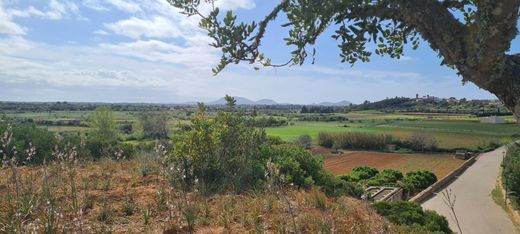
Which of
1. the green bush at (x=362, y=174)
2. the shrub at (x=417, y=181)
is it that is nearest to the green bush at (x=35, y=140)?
the shrub at (x=417, y=181)

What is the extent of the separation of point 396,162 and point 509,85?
205 feet

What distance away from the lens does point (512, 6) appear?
224cm

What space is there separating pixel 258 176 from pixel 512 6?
7007 millimetres

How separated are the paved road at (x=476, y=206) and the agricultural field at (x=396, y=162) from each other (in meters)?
6.96

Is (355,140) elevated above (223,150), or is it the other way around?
(223,150)

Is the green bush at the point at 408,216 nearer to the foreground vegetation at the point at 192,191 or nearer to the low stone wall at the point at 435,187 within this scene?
the foreground vegetation at the point at 192,191

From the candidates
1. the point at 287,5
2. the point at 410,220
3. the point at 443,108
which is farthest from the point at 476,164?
the point at 443,108

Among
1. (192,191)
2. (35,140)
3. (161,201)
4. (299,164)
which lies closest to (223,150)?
(299,164)

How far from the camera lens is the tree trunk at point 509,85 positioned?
233 centimetres

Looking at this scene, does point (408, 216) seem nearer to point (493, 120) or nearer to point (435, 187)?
point (435, 187)

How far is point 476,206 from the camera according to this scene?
2812 cm

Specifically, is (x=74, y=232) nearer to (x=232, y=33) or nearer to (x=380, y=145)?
(x=232, y=33)

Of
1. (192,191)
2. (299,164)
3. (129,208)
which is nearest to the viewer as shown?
(129,208)

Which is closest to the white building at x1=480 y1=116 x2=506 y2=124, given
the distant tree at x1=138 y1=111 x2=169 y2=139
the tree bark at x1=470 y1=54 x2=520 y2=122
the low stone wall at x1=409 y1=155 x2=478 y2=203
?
the low stone wall at x1=409 y1=155 x2=478 y2=203
